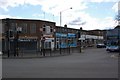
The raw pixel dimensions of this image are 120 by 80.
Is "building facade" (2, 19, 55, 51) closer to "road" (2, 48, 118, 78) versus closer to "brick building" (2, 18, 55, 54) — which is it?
"brick building" (2, 18, 55, 54)

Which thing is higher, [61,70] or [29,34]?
[29,34]

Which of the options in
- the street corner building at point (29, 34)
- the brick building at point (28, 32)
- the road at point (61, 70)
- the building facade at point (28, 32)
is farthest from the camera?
the building facade at point (28, 32)

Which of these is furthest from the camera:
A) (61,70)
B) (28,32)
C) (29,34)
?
(28,32)

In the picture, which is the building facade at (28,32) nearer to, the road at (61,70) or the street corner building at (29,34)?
the street corner building at (29,34)

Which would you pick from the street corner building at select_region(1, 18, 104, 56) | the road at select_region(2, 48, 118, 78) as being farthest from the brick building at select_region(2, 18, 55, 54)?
the road at select_region(2, 48, 118, 78)

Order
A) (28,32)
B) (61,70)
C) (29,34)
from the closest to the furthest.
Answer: (61,70), (29,34), (28,32)

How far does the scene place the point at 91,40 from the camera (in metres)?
123

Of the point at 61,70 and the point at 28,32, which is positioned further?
the point at 28,32

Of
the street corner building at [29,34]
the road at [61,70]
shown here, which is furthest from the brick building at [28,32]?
→ the road at [61,70]

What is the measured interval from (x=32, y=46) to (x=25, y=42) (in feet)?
6.46

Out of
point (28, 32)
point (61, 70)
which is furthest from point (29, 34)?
point (61, 70)

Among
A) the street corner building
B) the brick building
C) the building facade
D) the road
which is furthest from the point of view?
the building facade

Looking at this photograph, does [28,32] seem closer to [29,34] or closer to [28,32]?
[28,32]

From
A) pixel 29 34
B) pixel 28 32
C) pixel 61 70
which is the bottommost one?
pixel 61 70
